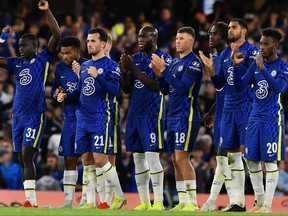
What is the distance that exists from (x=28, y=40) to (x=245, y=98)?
353cm

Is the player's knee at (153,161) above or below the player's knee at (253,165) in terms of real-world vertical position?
above

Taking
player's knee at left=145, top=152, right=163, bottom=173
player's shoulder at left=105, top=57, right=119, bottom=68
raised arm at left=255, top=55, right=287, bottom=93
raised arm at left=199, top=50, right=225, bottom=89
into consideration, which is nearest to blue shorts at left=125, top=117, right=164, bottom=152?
player's knee at left=145, top=152, right=163, bottom=173

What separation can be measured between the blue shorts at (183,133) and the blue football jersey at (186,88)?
9cm

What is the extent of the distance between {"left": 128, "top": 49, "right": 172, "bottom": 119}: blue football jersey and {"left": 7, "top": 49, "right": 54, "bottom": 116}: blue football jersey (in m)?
1.41

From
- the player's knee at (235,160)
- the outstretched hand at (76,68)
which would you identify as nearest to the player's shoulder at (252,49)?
the player's knee at (235,160)

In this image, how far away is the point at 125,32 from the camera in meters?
27.4

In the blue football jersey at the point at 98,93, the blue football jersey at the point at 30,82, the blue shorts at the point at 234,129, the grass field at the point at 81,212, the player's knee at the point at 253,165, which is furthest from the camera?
the blue football jersey at the point at 30,82

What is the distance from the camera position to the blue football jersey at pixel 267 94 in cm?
1638

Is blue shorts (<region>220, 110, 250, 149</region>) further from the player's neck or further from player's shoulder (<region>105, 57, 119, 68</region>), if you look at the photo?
player's shoulder (<region>105, 57, 119, 68</region>)

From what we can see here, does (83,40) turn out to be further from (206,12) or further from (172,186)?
(172,186)

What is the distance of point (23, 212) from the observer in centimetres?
1509

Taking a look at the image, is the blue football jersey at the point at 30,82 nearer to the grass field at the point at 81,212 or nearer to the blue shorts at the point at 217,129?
the grass field at the point at 81,212

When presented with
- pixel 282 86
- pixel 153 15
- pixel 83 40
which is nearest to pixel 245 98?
pixel 282 86

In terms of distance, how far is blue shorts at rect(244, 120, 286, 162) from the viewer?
16281 millimetres
